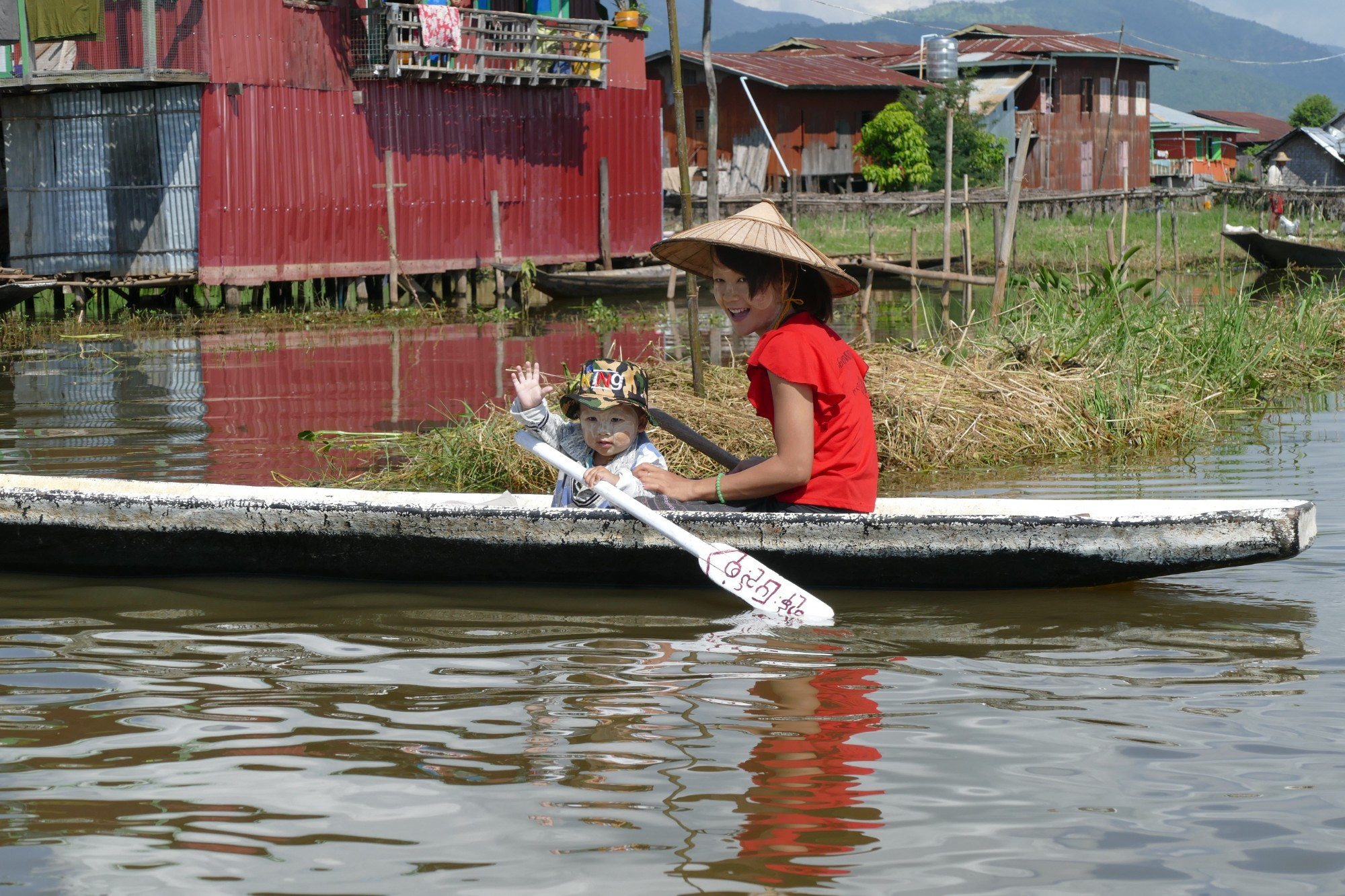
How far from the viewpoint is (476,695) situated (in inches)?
159

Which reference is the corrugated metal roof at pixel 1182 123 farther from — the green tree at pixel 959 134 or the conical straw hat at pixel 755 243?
the conical straw hat at pixel 755 243

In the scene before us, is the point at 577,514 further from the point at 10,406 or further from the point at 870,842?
the point at 10,406

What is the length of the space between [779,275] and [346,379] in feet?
28.5

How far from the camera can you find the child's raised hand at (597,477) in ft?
16.3

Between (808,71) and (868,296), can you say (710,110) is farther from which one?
(808,71)

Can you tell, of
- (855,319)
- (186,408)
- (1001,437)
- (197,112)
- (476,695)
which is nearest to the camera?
(476,695)

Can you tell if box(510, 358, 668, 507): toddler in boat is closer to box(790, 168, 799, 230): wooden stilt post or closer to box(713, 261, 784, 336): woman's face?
box(713, 261, 784, 336): woman's face

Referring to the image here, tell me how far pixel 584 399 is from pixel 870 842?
2280mm

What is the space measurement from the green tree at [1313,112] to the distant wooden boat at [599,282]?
43445mm

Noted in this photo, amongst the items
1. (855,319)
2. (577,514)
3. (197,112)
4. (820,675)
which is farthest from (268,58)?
(820,675)

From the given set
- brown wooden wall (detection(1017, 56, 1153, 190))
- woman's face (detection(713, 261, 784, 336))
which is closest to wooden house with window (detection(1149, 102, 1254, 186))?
brown wooden wall (detection(1017, 56, 1153, 190))

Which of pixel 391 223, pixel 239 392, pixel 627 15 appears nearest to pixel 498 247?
pixel 391 223

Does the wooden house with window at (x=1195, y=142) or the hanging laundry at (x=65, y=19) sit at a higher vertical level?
the wooden house with window at (x=1195, y=142)

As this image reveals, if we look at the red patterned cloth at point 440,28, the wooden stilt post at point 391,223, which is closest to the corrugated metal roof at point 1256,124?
the red patterned cloth at point 440,28
